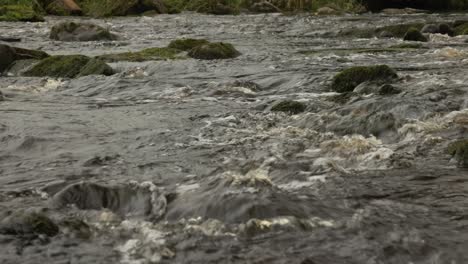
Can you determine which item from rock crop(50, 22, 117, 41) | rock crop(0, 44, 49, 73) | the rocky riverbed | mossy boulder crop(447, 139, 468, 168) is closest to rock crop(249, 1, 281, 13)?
rock crop(50, 22, 117, 41)

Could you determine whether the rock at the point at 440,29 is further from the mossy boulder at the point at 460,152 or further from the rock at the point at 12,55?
the mossy boulder at the point at 460,152

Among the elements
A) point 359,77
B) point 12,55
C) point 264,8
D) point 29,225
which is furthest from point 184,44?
point 264,8

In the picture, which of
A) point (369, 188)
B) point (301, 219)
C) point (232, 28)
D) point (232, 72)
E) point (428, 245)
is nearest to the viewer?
point (428, 245)

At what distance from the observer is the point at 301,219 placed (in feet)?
15.0

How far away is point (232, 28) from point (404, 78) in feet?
55.4

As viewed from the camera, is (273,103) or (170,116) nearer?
(170,116)

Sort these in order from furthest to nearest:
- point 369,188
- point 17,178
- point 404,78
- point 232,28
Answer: point 232,28 → point 404,78 → point 17,178 → point 369,188

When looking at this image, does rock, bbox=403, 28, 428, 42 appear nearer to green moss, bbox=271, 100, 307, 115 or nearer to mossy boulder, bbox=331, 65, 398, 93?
mossy boulder, bbox=331, 65, 398, 93

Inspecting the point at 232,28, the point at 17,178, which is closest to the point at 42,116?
the point at 17,178

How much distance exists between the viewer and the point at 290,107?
29.0ft

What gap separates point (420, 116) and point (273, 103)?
8.37ft

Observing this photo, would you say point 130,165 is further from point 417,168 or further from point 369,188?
point 417,168

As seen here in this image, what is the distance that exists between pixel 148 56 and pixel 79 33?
8.11 m

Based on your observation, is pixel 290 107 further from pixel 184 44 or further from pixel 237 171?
pixel 184 44
